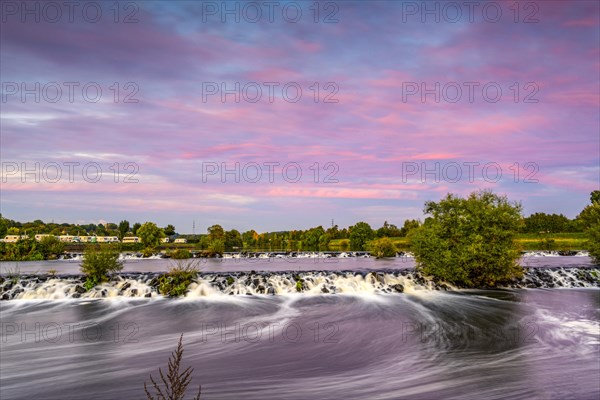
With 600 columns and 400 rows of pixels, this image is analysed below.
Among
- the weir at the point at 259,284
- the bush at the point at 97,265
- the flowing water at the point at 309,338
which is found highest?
the bush at the point at 97,265

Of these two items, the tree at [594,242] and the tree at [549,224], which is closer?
the tree at [594,242]

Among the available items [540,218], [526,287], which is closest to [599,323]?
[526,287]

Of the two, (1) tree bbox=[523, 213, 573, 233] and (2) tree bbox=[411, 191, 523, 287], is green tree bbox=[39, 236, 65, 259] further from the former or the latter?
(1) tree bbox=[523, 213, 573, 233]

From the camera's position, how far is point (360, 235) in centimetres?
8762

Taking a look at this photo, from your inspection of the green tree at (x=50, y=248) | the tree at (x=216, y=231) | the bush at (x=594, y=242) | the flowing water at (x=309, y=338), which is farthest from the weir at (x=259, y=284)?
the tree at (x=216, y=231)

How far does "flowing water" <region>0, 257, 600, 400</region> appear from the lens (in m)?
11.6

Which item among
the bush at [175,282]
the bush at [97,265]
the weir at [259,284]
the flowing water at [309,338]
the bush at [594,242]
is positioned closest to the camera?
the flowing water at [309,338]

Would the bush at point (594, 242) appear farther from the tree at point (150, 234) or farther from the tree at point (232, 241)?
the tree at point (150, 234)

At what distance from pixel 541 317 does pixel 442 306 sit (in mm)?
4760

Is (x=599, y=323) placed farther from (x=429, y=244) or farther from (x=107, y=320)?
(x=107, y=320)

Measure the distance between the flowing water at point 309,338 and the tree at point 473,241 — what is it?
1.32 m

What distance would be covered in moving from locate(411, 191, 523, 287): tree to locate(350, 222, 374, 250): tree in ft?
184

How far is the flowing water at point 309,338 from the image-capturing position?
1155 cm

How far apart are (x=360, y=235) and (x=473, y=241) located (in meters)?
61.1
